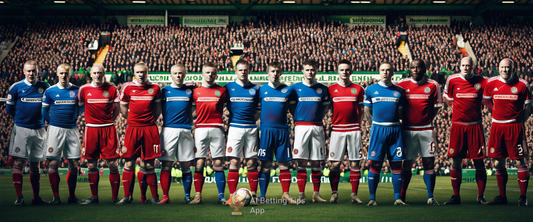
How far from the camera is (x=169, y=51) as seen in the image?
2841cm

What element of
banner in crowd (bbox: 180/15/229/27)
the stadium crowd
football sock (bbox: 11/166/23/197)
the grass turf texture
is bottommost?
the grass turf texture

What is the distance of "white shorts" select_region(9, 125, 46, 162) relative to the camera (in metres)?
8.07

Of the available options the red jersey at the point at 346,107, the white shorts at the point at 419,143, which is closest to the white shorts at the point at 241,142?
the red jersey at the point at 346,107

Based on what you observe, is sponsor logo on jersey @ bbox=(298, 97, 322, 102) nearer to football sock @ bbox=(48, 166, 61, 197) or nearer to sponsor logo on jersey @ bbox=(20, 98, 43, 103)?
football sock @ bbox=(48, 166, 61, 197)

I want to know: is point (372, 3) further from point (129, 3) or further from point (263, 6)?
point (129, 3)

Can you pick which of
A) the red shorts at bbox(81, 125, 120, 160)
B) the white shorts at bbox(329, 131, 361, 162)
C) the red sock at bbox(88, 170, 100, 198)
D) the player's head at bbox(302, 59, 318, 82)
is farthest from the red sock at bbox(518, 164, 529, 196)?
the red sock at bbox(88, 170, 100, 198)

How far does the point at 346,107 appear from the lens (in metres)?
7.87

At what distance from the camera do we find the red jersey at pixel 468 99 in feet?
26.2

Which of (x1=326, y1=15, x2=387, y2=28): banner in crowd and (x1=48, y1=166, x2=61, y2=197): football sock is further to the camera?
(x1=326, y1=15, x2=387, y2=28): banner in crowd

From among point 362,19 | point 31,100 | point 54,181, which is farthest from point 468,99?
point 362,19

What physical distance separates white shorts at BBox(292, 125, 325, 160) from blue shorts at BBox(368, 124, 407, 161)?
0.89 meters

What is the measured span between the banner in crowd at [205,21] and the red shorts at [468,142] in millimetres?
27149

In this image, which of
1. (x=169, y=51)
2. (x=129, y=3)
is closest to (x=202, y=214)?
(x=169, y=51)

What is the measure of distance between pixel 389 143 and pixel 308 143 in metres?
1.36
